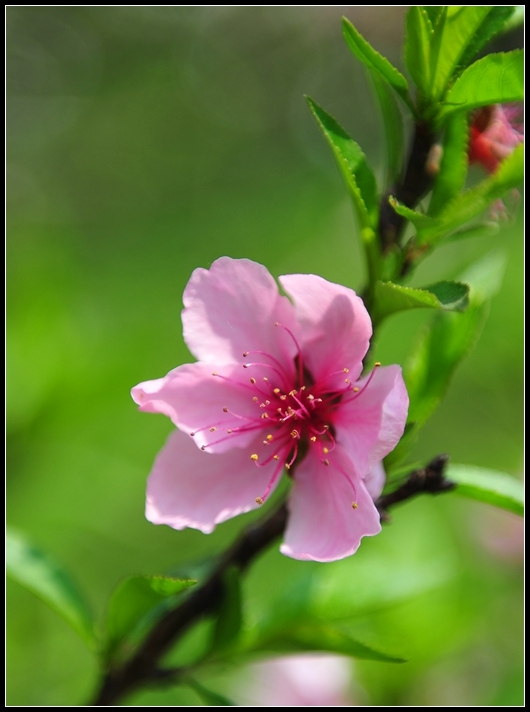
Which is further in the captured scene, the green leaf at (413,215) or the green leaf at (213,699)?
the green leaf at (213,699)

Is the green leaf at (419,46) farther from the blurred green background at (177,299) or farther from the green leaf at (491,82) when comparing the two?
the blurred green background at (177,299)

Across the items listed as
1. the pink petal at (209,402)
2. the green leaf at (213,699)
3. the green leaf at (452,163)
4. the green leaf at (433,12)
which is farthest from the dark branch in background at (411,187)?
the green leaf at (213,699)

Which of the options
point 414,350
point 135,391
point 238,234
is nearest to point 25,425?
point 135,391

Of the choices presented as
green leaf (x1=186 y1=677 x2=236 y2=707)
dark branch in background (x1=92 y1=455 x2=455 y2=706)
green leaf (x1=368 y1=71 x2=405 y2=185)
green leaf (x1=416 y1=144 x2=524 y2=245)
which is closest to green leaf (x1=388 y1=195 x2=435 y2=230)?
green leaf (x1=416 y1=144 x2=524 y2=245)

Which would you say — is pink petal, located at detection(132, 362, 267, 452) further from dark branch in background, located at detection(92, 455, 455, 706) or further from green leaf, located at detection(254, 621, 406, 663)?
green leaf, located at detection(254, 621, 406, 663)

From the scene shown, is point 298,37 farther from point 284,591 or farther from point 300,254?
point 284,591
